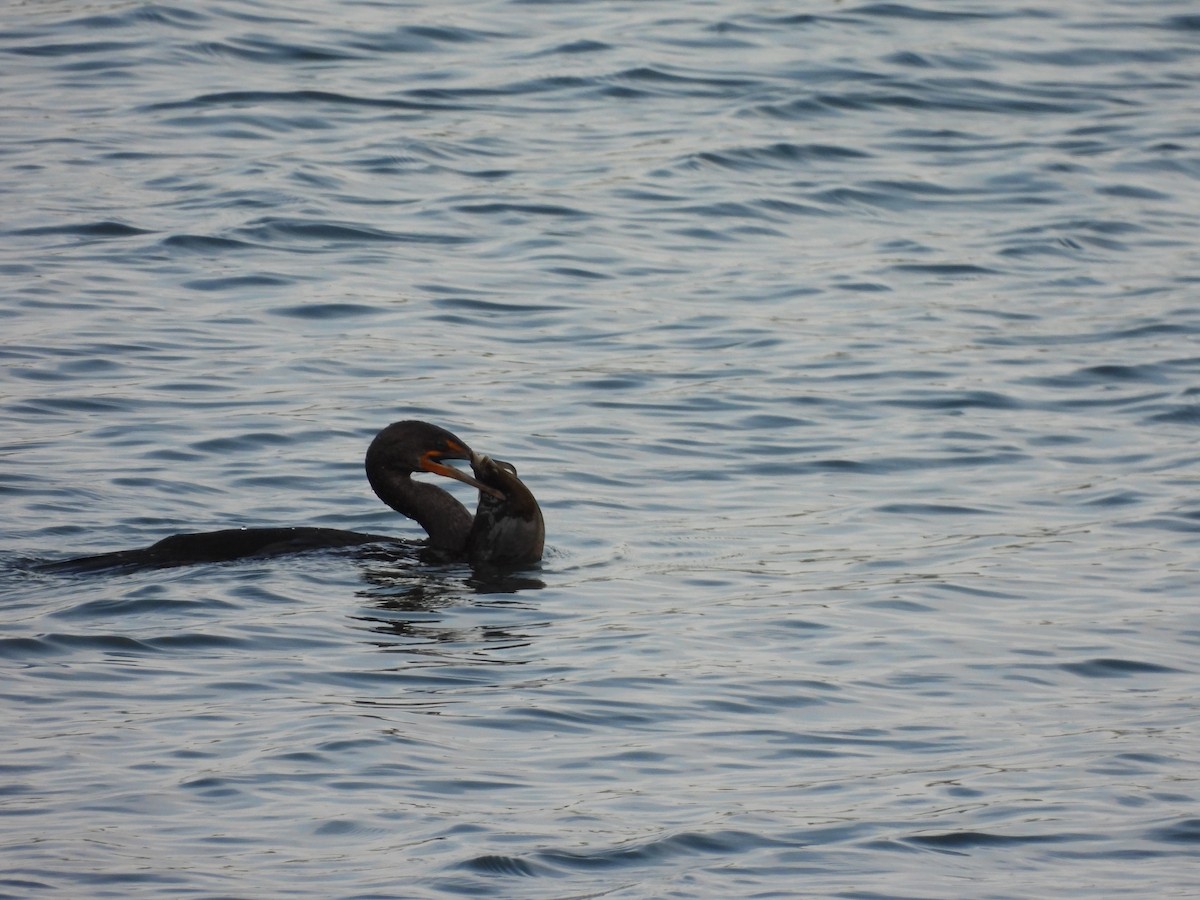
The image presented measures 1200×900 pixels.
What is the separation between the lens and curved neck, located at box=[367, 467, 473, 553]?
1009 cm

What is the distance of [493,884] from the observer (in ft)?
19.4

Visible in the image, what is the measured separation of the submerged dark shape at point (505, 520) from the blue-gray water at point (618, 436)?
18 centimetres

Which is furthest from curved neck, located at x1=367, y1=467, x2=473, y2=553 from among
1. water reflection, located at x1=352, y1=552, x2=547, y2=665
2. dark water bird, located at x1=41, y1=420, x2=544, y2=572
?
water reflection, located at x1=352, y1=552, x2=547, y2=665

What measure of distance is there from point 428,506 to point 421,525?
0.25 metres

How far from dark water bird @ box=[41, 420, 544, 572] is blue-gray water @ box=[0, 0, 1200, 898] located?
16cm

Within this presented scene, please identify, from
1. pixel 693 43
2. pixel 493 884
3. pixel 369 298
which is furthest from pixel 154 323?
pixel 693 43

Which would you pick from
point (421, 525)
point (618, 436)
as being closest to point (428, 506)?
point (421, 525)

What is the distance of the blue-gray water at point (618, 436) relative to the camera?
257 inches

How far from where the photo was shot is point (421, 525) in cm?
1032

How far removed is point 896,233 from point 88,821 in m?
11.8

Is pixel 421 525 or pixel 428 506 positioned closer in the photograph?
pixel 428 506

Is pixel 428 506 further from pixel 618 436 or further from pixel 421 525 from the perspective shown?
pixel 618 436

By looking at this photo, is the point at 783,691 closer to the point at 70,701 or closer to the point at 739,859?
the point at 739,859

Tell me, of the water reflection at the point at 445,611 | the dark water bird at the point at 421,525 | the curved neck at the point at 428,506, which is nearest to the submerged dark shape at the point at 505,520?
the dark water bird at the point at 421,525
